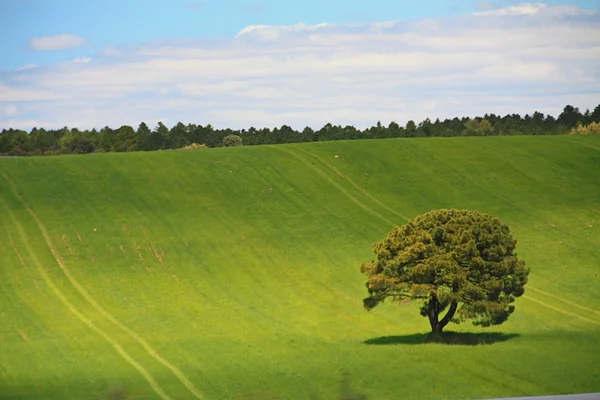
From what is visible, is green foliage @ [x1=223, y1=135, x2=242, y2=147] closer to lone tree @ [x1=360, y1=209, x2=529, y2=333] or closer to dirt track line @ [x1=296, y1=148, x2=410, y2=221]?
dirt track line @ [x1=296, y1=148, x2=410, y2=221]

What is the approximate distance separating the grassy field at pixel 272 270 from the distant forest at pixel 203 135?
162ft

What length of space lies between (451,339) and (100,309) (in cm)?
1617

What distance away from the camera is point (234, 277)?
169 feet

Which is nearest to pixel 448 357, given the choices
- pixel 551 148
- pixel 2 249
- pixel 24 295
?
pixel 24 295

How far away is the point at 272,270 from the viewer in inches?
2080

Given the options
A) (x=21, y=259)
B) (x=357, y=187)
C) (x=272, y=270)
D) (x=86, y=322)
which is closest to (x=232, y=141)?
(x=357, y=187)

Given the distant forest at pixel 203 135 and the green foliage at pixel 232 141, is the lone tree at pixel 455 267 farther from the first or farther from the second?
the green foliage at pixel 232 141

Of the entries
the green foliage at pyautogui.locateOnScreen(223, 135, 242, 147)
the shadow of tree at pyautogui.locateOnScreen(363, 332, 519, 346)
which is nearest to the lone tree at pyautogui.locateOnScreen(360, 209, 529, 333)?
the shadow of tree at pyautogui.locateOnScreen(363, 332, 519, 346)

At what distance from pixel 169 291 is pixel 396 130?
89.3 metres

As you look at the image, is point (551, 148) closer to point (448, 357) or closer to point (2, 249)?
point (2, 249)

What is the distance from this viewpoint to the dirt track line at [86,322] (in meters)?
32.3

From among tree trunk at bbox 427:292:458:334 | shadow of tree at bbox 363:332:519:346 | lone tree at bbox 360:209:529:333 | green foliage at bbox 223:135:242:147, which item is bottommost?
shadow of tree at bbox 363:332:519:346

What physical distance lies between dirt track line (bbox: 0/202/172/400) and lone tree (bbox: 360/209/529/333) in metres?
9.03

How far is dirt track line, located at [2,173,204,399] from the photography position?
105 ft
